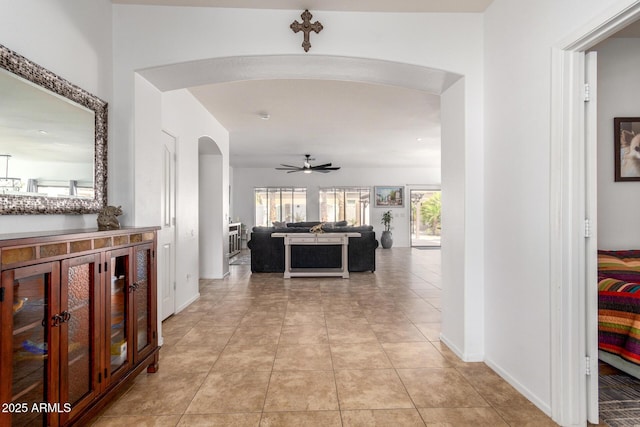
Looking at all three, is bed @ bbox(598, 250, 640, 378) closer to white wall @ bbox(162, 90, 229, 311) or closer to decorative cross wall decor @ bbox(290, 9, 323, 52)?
decorative cross wall decor @ bbox(290, 9, 323, 52)

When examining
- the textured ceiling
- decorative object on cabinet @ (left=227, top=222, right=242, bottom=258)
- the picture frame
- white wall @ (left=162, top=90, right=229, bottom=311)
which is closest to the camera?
the textured ceiling

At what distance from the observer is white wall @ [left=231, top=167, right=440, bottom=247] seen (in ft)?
37.8

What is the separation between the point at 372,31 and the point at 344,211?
893 centimetres

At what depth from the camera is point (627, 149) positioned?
129 inches

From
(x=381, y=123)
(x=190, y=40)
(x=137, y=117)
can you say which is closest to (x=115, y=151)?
(x=137, y=117)

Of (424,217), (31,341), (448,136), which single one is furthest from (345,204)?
(31,341)

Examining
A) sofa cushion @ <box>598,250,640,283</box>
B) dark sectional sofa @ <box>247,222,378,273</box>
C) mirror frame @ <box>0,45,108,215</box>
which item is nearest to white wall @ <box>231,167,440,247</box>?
dark sectional sofa @ <box>247,222,378,273</box>

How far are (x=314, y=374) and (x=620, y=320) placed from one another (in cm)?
226

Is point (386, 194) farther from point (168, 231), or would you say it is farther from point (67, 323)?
point (67, 323)

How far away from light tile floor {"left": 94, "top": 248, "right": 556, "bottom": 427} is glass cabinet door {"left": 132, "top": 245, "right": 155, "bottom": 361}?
11.6 inches

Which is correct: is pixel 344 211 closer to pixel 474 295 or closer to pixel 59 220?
pixel 474 295

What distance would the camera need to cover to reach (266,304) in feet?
15.0

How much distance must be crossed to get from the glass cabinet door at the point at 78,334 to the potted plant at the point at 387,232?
32.1ft

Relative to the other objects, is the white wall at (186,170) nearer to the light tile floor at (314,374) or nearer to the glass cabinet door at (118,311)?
the light tile floor at (314,374)
